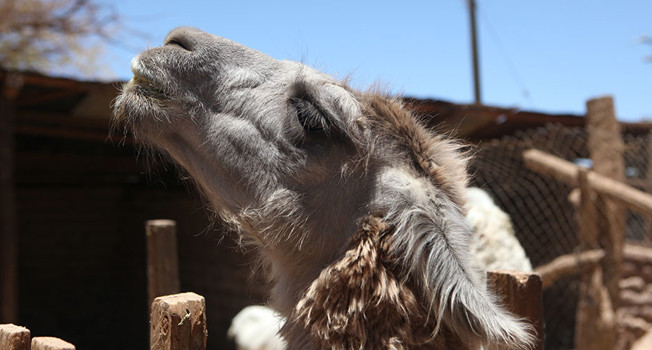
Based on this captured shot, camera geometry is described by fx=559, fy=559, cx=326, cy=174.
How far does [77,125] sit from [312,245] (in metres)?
6.77

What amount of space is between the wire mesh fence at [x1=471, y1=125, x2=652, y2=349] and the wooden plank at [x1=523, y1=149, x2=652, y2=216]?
0.75 metres

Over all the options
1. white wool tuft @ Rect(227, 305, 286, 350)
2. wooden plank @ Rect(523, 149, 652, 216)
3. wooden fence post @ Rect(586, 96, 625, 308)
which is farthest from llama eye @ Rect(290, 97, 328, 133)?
white wool tuft @ Rect(227, 305, 286, 350)

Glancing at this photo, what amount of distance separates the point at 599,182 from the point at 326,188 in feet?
13.1

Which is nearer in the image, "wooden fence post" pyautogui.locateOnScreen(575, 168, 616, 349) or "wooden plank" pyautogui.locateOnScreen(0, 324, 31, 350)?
"wooden plank" pyautogui.locateOnScreen(0, 324, 31, 350)

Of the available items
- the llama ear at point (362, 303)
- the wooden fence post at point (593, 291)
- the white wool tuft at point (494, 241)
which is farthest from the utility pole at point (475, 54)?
the llama ear at point (362, 303)

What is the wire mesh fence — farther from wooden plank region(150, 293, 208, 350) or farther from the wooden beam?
wooden plank region(150, 293, 208, 350)

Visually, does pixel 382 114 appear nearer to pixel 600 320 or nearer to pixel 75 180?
pixel 600 320

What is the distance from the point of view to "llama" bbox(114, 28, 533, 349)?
5.37 ft

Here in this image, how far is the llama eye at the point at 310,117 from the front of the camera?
1860 mm

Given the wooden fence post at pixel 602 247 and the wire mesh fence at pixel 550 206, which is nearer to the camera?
the wooden fence post at pixel 602 247

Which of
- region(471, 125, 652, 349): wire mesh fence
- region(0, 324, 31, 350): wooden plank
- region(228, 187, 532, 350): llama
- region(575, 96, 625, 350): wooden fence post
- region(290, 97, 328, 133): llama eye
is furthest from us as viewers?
region(471, 125, 652, 349): wire mesh fence

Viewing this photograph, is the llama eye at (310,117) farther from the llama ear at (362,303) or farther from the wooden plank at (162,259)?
the wooden plank at (162,259)

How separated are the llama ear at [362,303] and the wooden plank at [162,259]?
5.91 feet

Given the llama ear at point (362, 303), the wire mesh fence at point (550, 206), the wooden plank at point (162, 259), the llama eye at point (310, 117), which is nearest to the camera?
the llama ear at point (362, 303)
